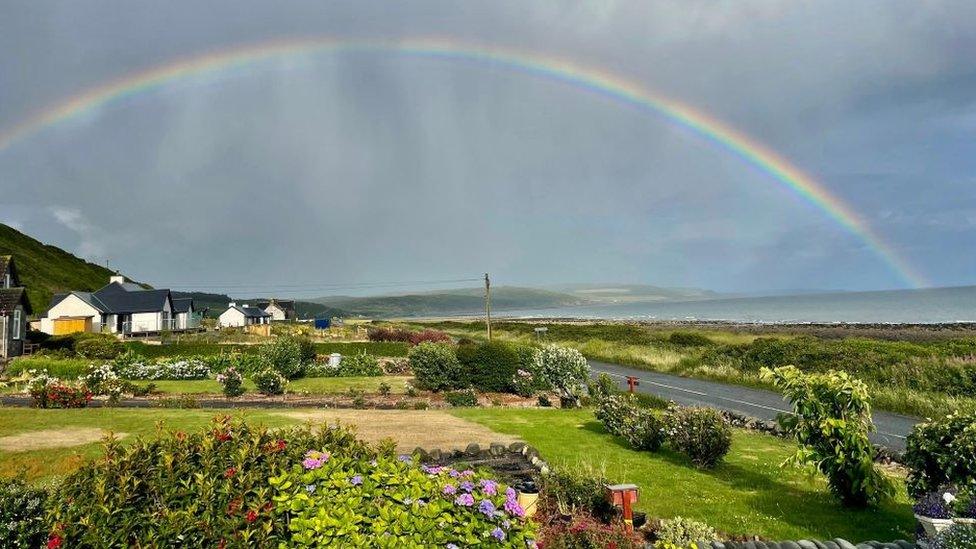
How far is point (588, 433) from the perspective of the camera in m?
17.1

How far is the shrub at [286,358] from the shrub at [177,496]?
25741 mm

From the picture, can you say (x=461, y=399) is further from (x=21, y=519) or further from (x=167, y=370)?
(x=167, y=370)

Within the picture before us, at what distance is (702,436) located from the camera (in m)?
12.8

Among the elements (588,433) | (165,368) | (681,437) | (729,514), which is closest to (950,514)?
(729,514)

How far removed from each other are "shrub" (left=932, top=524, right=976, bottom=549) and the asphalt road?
11.6 m

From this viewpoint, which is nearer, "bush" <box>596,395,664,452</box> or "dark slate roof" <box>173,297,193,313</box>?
"bush" <box>596,395,664,452</box>

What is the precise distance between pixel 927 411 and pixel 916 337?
6644cm

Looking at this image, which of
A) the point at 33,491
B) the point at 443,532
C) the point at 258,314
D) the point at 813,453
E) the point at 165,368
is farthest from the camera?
the point at 258,314

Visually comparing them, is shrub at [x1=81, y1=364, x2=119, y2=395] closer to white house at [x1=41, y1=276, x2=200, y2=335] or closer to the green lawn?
the green lawn

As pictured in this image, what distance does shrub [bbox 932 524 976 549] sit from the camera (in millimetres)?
6020

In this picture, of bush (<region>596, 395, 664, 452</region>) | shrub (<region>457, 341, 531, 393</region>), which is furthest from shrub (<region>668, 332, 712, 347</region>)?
bush (<region>596, 395, 664, 452</region>)

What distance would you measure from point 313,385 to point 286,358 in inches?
128

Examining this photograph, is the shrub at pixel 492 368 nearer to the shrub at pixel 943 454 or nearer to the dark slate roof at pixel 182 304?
the shrub at pixel 943 454

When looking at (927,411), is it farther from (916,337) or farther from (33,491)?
(916,337)
